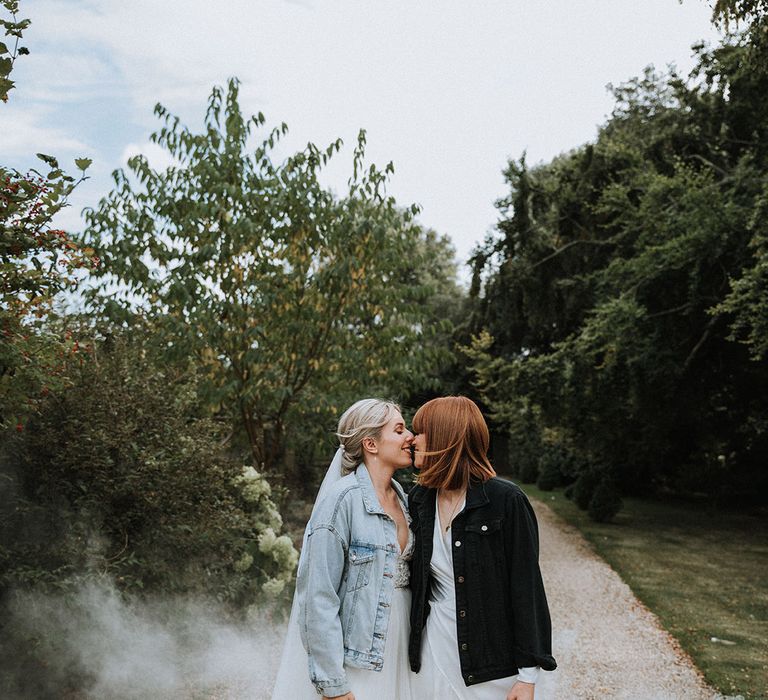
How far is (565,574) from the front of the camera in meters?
11.5

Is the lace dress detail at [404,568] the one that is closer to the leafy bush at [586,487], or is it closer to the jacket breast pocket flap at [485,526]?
the jacket breast pocket flap at [485,526]

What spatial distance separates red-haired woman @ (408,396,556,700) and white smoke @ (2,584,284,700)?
2.70 m

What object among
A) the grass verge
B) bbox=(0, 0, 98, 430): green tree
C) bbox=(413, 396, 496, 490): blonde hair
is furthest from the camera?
the grass verge

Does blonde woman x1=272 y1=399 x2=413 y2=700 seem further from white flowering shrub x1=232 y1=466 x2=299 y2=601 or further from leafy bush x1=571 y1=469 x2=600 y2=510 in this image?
leafy bush x1=571 y1=469 x2=600 y2=510

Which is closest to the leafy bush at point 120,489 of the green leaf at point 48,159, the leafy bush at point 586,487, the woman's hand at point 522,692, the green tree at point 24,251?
the green tree at point 24,251

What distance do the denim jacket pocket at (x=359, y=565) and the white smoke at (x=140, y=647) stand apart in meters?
2.66

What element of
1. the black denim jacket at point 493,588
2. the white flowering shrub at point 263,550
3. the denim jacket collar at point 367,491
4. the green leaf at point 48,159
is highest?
the green leaf at point 48,159

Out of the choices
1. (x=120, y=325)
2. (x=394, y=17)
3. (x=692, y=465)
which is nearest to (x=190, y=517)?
(x=120, y=325)

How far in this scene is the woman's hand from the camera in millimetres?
2740

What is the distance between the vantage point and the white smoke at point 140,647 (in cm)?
466

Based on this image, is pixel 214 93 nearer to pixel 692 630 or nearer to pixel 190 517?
pixel 190 517

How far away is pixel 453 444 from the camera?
2904 mm

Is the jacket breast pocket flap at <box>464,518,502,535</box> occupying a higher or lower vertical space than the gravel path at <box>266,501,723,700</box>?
higher

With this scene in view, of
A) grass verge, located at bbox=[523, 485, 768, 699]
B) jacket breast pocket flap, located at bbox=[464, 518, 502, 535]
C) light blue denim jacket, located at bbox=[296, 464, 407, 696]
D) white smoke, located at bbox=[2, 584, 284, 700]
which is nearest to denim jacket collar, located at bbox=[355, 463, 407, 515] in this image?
light blue denim jacket, located at bbox=[296, 464, 407, 696]
